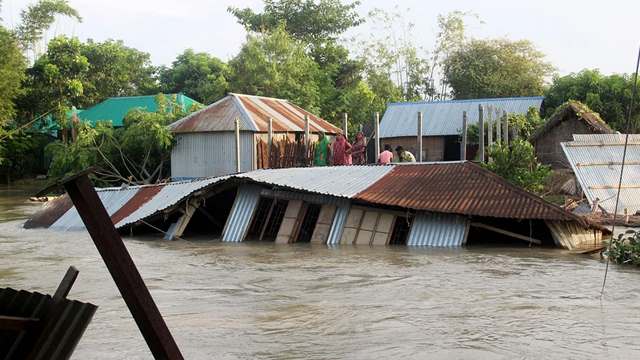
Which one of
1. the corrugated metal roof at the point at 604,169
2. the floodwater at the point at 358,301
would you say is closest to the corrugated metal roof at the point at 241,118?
the floodwater at the point at 358,301

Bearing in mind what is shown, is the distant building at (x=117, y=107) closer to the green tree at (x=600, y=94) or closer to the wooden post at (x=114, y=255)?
the green tree at (x=600, y=94)

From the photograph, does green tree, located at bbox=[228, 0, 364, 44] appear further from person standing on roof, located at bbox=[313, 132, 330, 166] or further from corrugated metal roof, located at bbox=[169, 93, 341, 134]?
person standing on roof, located at bbox=[313, 132, 330, 166]

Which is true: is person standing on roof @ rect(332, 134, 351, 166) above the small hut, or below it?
below

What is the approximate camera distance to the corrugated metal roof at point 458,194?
13.4 m

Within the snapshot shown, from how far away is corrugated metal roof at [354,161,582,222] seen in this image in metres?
13.4

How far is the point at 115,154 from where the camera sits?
97.9 feet

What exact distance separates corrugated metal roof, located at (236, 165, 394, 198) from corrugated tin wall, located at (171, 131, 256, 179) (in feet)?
33.0

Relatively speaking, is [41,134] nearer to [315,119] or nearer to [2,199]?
[2,199]

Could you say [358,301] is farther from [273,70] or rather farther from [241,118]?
[273,70]

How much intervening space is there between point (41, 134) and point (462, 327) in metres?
33.3

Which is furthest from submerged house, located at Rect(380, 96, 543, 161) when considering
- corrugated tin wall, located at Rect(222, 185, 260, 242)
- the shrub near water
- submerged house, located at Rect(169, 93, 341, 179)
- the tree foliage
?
the shrub near water

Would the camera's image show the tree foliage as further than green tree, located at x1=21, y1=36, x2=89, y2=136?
No

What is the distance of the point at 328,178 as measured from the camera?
15.9 metres

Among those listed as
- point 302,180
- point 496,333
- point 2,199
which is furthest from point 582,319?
point 2,199
